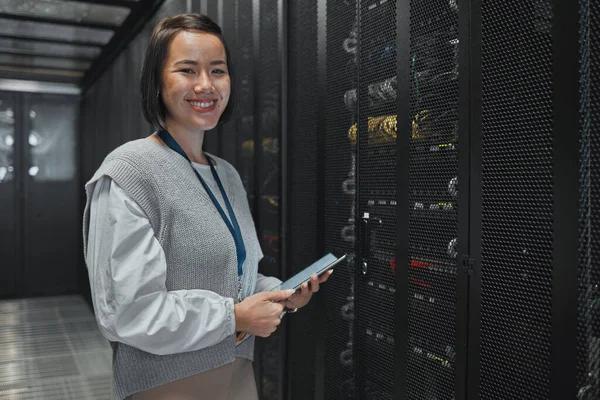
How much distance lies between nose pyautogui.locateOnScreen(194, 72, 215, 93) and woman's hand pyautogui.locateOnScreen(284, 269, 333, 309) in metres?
0.56

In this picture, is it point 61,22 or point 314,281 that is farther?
point 61,22

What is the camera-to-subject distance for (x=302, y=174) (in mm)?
2330

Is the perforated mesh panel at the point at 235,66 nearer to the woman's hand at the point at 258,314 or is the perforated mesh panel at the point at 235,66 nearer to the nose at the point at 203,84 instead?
the nose at the point at 203,84

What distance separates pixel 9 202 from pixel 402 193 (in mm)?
5918

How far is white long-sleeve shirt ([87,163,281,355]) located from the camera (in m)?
1.13

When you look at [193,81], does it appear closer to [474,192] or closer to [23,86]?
[474,192]

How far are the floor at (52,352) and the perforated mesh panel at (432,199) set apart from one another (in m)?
3.13

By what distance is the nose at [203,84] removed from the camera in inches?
53.2

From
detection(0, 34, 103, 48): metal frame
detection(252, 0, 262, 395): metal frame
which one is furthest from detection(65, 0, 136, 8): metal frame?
detection(252, 0, 262, 395): metal frame

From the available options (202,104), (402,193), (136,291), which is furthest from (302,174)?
(136,291)

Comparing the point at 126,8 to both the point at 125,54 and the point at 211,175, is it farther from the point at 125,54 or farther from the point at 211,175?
the point at 211,175

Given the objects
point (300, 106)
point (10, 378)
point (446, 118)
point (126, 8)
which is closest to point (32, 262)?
point (10, 378)

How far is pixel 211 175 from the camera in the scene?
145 cm

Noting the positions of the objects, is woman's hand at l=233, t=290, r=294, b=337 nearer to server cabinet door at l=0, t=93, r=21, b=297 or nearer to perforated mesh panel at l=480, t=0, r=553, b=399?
perforated mesh panel at l=480, t=0, r=553, b=399
